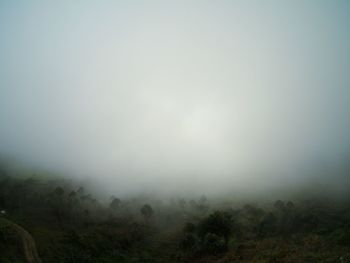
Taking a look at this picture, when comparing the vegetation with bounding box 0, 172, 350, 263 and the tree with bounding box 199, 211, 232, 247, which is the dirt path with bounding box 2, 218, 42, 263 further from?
the tree with bounding box 199, 211, 232, 247

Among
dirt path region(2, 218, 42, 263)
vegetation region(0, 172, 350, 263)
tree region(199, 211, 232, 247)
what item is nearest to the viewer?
vegetation region(0, 172, 350, 263)

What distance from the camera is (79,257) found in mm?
88250

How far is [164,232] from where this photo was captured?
156 m

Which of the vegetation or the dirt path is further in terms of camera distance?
the dirt path

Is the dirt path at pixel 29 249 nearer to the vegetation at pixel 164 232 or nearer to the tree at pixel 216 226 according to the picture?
the vegetation at pixel 164 232

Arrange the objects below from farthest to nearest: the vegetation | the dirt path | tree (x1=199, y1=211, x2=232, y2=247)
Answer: tree (x1=199, y1=211, x2=232, y2=247) → the dirt path → the vegetation

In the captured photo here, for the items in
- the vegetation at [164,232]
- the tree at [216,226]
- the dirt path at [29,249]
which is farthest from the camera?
the tree at [216,226]

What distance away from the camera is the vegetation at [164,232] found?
75.9m

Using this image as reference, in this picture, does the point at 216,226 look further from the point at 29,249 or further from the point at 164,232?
the point at 29,249

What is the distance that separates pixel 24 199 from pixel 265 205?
469 feet

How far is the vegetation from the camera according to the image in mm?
75875

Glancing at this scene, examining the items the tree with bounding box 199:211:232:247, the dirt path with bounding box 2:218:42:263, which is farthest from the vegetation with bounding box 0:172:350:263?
the dirt path with bounding box 2:218:42:263

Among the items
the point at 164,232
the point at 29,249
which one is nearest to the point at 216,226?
the point at 164,232

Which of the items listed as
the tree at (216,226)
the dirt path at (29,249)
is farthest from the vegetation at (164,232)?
the dirt path at (29,249)
